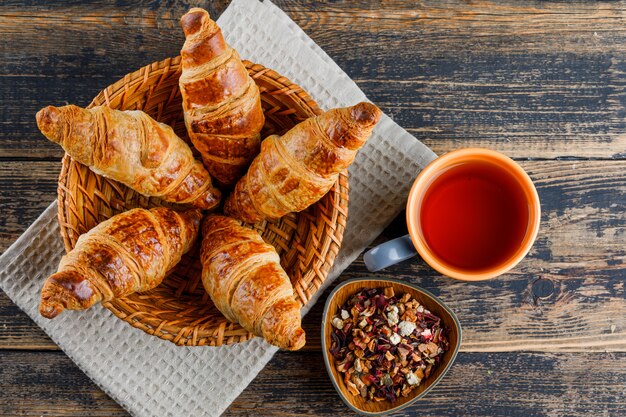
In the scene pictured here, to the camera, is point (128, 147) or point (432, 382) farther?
point (432, 382)

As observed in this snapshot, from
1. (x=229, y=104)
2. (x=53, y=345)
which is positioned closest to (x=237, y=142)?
(x=229, y=104)

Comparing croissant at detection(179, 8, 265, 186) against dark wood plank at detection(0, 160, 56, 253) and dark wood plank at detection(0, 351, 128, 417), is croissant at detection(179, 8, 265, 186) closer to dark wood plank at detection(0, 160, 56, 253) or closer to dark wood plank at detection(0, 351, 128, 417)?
dark wood plank at detection(0, 160, 56, 253)

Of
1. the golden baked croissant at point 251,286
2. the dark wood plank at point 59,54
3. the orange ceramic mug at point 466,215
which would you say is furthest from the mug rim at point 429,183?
the dark wood plank at point 59,54

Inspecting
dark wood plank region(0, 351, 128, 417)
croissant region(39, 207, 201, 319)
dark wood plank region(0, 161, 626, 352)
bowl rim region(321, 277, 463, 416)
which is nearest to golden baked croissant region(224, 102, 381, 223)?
croissant region(39, 207, 201, 319)

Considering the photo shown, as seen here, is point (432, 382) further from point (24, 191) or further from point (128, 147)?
point (24, 191)

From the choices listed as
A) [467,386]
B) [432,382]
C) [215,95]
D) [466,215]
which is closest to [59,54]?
[215,95]
